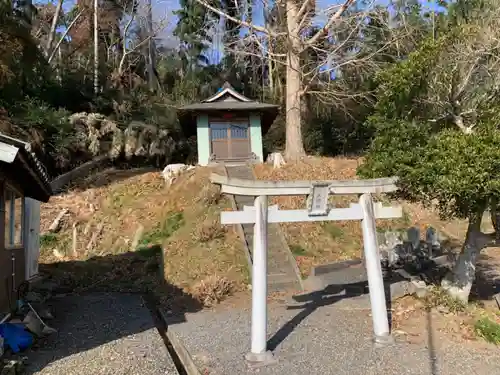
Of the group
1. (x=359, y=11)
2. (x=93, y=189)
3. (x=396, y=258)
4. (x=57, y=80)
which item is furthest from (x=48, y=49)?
(x=396, y=258)

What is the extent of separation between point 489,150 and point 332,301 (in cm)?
467

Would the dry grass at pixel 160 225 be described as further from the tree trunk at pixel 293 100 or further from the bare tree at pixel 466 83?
the bare tree at pixel 466 83

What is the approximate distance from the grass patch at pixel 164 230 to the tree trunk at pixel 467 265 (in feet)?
28.6

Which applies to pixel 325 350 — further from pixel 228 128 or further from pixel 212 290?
pixel 228 128

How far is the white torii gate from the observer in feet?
21.0

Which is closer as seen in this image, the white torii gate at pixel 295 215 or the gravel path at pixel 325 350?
the gravel path at pixel 325 350

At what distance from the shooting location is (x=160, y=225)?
616 inches

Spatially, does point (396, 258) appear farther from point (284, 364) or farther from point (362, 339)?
point (284, 364)

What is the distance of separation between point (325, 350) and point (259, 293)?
4.31 feet

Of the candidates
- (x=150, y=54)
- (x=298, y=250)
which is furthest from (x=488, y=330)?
(x=150, y=54)

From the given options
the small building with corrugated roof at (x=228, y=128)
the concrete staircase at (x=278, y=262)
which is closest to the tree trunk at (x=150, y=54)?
the small building with corrugated roof at (x=228, y=128)

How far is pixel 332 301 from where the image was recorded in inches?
375

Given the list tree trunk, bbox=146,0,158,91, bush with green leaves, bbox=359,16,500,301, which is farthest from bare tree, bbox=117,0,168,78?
bush with green leaves, bbox=359,16,500,301

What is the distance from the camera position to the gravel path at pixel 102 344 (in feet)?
19.4
